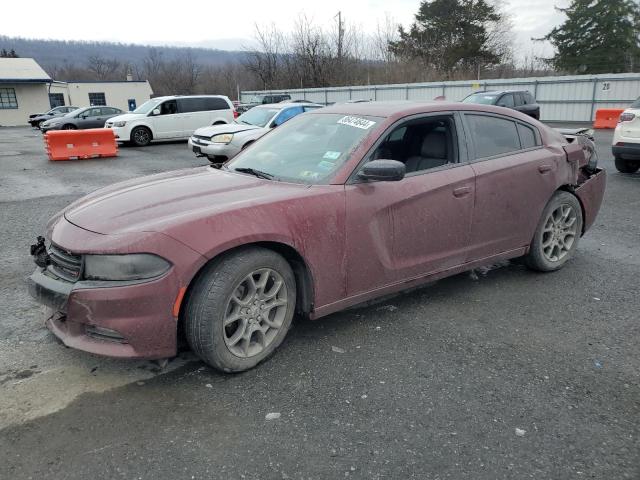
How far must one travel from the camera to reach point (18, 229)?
22.1 ft

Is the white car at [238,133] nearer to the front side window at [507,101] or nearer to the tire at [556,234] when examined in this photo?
the front side window at [507,101]

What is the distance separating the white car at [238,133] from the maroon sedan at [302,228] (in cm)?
756

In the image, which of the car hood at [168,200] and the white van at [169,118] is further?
the white van at [169,118]

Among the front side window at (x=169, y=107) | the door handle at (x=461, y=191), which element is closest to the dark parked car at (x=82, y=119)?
the front side window at (x=169, y=107)

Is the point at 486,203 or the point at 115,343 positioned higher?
the point at 486,203

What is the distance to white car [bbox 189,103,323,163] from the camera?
12.1 metres

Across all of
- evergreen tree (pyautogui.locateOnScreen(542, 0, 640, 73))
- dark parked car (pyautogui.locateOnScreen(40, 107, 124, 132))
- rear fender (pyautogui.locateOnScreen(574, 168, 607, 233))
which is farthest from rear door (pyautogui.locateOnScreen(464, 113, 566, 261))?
evergreen tree (pyautogui.locateOnScreen(542, 0, 640, 73))

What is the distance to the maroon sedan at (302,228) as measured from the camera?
2791 mm

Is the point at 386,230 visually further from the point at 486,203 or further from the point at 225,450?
the point at 225,450

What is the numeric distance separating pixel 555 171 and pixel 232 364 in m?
3.35

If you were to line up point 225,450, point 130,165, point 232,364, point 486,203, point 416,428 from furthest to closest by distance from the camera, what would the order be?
point 130,165 < point 486,203 < point 232,364 < point 416,428 < point 225,450

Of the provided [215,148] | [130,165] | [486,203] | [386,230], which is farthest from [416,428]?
[130,165]

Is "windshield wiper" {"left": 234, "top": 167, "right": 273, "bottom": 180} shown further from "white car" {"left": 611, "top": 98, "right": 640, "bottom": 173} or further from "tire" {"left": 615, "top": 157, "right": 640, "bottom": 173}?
"tire" {"left": 615, "top": 157, "right": 640, "bottom": 173}

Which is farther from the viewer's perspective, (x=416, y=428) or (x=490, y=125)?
(x=490, y=125)
